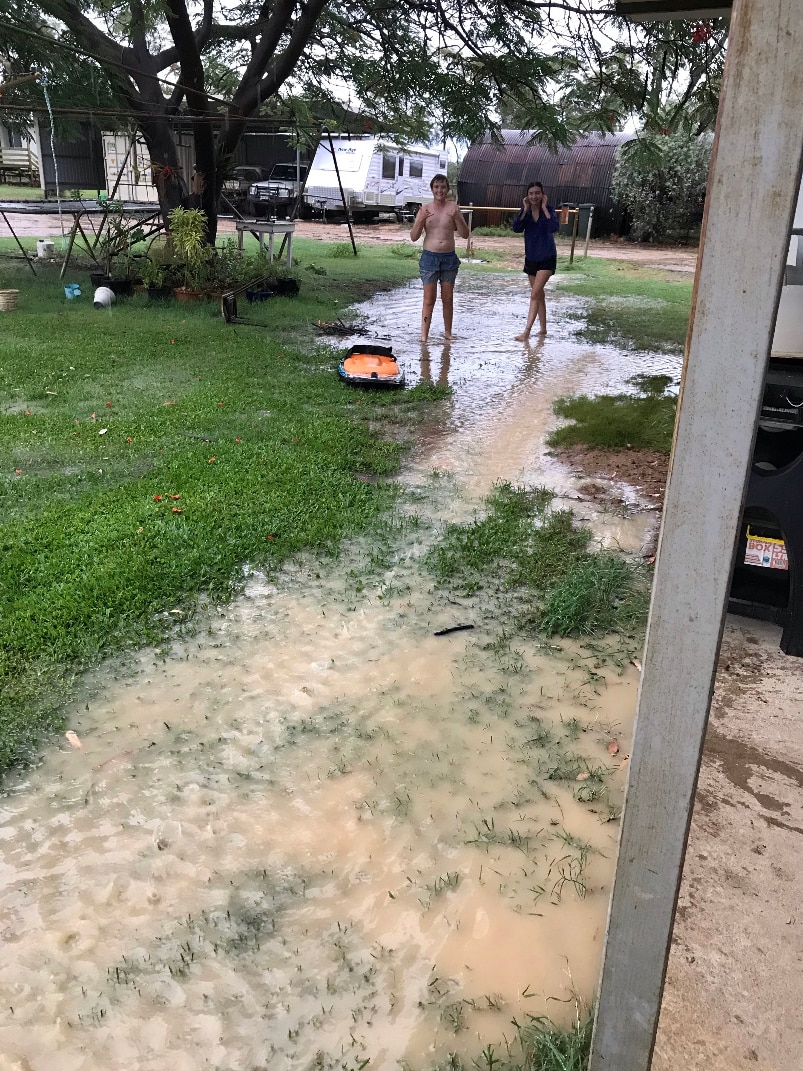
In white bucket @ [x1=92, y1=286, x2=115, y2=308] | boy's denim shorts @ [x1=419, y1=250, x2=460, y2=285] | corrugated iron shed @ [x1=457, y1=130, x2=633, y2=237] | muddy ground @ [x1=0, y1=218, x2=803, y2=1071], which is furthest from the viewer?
corrugated iron shed @ [x1=457, y1=130, x2=633, y2=237]

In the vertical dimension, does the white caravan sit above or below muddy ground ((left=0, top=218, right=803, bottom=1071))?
above

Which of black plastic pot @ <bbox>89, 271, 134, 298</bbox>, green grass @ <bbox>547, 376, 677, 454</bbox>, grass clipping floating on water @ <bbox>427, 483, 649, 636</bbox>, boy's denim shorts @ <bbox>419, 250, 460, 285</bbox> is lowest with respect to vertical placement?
grass clipping floating on water @ <bbox>427, 483, 649, 636</bbox>

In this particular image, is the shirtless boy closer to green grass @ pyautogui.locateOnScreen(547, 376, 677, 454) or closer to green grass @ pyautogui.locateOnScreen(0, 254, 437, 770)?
green grass @ pyautogui.locateOnScreen(0, 254, 437, 770)

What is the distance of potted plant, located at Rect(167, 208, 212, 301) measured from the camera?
11398 millimetres

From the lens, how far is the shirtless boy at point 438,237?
29.4ft

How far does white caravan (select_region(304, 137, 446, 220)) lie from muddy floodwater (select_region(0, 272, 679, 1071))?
2453 cm

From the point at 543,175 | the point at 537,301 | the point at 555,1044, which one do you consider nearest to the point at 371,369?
the point at 537,301

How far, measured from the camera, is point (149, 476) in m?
5.38

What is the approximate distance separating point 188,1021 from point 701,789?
5.95ft

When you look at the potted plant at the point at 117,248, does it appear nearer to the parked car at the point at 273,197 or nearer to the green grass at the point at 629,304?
the green grass at the point at 629,304

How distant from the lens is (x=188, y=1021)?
2094 mm

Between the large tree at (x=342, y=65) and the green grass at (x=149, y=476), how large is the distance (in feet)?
11.2

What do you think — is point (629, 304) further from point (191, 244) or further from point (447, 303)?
point (191, 244)

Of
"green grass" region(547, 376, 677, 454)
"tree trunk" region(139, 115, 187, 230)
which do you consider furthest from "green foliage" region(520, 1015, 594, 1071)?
"tree trunk" region(139, 115, 187, 230)
